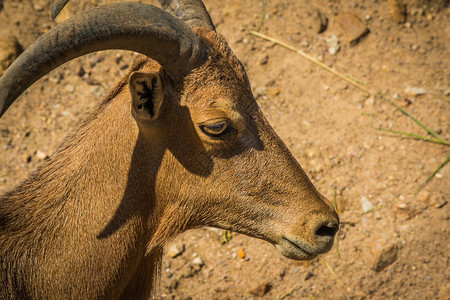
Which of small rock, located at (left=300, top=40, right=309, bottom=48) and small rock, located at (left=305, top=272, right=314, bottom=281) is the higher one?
small rock, located at (left=300, top=40, right=309, bottom=48)

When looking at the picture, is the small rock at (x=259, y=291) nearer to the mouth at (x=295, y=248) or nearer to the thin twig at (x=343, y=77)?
the mouth at (x=295, y=248)

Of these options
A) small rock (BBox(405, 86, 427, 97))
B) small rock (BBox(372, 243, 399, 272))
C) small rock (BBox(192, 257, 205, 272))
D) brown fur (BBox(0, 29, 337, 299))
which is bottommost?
small rock (BBox(372, 243, 399, 272))

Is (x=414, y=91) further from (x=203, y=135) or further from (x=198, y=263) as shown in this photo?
(x=203, y=135)

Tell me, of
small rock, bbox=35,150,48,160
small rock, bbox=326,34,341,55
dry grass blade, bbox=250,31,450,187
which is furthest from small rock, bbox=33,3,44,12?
small rock, bbox=326,34,341,55

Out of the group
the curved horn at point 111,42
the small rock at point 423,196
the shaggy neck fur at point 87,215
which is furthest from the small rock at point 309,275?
the curved horn at point 111,42

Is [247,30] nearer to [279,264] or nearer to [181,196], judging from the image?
[279,264]

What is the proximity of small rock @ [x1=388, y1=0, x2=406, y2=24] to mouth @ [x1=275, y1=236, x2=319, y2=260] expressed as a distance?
499cm

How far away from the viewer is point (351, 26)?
676 centimetres

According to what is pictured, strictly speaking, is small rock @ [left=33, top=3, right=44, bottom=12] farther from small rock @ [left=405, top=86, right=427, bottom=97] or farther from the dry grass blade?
small rock @ [left=405, top=86, right=427, bottom=97]

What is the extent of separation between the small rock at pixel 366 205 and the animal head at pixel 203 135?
2.29m

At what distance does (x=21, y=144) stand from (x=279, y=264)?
3660mm

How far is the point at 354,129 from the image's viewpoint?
6023 millimetres

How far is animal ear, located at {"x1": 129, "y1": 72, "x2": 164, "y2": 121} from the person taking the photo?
8.69 feet

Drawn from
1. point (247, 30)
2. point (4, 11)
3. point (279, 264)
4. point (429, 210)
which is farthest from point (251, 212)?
point (4, 11)
